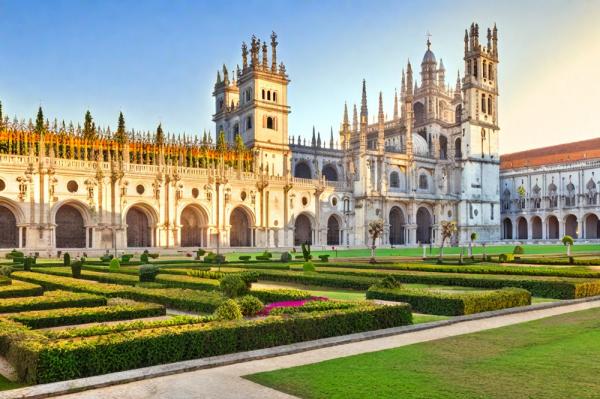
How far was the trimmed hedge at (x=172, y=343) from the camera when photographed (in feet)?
28.8

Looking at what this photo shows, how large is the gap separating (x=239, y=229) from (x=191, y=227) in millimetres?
6262

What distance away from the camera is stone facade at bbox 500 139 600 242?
86.9 metres

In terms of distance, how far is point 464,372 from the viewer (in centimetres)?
912

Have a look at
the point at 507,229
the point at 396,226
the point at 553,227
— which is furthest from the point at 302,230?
the point at 553,227

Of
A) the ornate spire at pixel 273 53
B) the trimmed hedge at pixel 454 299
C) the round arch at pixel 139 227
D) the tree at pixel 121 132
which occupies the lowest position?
the trimmed hedge at pixel 454 299

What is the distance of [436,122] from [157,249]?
2192 inches

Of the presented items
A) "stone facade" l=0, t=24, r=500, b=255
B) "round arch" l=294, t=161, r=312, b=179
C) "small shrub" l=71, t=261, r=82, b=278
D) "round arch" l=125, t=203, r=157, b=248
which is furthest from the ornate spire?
"small shrub" l=71, t=261, r=82, b=278

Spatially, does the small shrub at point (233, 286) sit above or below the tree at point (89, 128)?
below

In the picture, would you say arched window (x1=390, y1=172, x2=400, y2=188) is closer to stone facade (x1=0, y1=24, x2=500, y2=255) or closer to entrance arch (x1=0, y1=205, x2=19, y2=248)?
stone facade (x1=0, y1=24, x2=500, y2=255)

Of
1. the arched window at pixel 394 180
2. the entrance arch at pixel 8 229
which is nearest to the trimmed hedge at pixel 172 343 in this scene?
the entrance arch at pixel 8 229

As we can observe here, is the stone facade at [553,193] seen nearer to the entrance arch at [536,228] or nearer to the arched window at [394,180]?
the entrance arch at [536,228]

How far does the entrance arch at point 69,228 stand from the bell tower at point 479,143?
184 feet

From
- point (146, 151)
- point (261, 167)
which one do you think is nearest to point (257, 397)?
point (146, 151)

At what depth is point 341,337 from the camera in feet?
39.0
